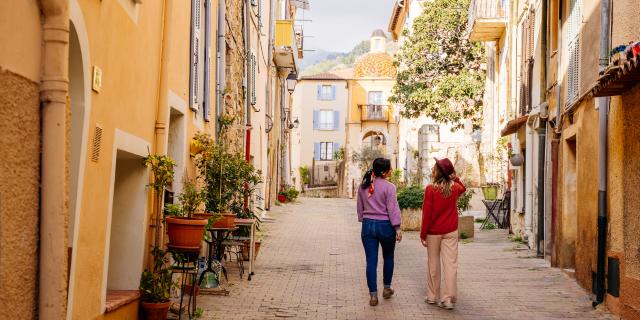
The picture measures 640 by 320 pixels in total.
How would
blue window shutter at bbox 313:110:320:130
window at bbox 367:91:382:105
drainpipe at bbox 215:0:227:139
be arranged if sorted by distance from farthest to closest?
blue window shutter at bbox 313:110:320:130, window at bbox 367:91:382:105, drainpipe at bbox 215:0:227:139

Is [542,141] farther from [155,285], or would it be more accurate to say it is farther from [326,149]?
[326,149]

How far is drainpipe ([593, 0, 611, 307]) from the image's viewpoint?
956cm

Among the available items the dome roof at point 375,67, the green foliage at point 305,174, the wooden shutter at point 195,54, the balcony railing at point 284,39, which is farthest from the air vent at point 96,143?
the dome roof at point 375,67

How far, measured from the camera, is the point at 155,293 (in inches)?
327

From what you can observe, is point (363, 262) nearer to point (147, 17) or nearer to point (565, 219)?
point (565, 219)

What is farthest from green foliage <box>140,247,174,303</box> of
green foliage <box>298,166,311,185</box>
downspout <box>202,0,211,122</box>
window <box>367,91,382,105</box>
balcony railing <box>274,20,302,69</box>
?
window <box>367,91,382,105</box>

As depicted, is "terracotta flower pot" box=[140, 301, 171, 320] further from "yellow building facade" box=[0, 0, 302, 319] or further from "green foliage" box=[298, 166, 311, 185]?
"green foliage" box=[298, 166, 311, 185]

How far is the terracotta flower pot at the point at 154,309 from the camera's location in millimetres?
8188

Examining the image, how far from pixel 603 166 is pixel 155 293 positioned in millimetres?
5411

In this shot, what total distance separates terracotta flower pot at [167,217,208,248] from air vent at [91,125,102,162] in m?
1.75

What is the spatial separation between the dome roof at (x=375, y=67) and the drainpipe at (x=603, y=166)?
52435 millimetres

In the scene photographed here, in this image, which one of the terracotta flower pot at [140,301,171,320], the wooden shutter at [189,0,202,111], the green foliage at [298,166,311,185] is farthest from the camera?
the green foliage at [298,166,311,185]

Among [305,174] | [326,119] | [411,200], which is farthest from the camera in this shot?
[326,119]

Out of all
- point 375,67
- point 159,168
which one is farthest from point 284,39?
point 375,67
